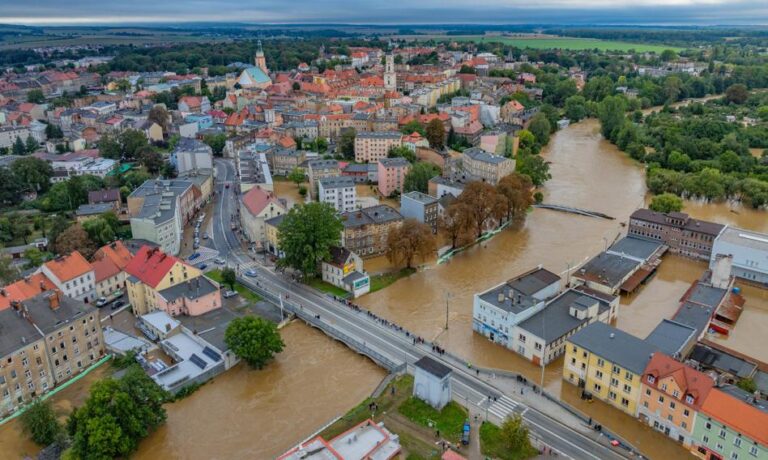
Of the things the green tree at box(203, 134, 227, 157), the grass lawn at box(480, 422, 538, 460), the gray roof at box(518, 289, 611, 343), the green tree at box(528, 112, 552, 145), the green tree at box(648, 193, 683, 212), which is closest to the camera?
the grass lawn at box(480, 422, 538, 460)

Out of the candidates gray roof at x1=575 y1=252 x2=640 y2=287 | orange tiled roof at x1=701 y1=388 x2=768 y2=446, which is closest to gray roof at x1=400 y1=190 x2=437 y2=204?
gray roof at x1=575 y1=252 x2=640 y2=287

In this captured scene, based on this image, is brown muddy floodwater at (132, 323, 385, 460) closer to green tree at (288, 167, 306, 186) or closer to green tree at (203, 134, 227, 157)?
green tree at (288, 167, 306, 186)

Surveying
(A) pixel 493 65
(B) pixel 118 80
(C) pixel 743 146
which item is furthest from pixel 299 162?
(A) pixel 493 65

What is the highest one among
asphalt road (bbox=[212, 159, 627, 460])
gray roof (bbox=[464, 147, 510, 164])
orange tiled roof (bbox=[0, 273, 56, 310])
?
gray roof (bbox=[464, 147, 510, 164])

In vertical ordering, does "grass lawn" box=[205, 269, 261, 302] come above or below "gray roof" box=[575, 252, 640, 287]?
below

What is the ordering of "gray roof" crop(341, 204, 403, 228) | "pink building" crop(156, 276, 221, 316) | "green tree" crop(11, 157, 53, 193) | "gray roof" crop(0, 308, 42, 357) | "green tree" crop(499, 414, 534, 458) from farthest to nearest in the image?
"green tree" crop(11, 157, 53, 193) → "gray roof" crop(341, 204, 403, 228) → "pink building" crop(156, 276, 221, 316) → "gray roof" crop(0, 308, 42, 357) → "green tree" crop(499, 414, 534, 458)

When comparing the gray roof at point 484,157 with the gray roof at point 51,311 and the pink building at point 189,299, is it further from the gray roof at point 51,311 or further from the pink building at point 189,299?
the gray roof at point 51,311

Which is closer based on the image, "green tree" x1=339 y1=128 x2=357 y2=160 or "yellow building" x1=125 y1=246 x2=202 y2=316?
"yellow building" x1=125 y1=246 x2=202 y2=316

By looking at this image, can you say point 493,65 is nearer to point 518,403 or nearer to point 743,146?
point 743,146
